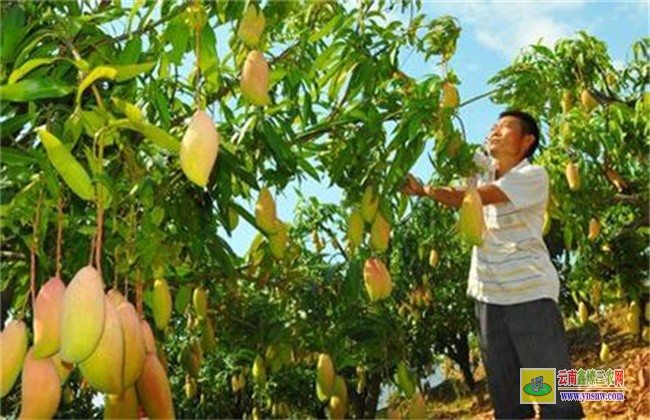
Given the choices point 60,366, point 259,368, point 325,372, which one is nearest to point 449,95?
point 60,366

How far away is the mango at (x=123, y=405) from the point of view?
1.12 meters

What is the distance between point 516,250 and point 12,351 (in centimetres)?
160

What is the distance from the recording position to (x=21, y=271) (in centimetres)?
202

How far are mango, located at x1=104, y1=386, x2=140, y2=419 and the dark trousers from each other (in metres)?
1.33

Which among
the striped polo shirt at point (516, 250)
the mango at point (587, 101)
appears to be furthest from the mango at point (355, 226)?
the mango at point (587, 101)

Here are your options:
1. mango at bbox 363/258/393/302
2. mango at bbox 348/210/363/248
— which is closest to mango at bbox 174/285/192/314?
mango at bbox 363/258/393/302

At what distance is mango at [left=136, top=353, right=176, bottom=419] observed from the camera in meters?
1.14

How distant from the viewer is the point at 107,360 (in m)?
1.00

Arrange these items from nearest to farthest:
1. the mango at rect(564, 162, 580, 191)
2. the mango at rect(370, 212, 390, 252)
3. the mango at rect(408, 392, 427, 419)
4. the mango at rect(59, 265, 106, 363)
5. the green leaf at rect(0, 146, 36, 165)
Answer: the mango at rect(59, 265, 106, 363)
the green leaf at rect(0, 146, 36, 165)
the mango at rect(370, 212, 390, 252)
the mango at rect(408, 392, 427, 419)
the mango at rect(564, 162, 580, 191)

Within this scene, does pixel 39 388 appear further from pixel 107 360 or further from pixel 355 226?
pixel 355 226

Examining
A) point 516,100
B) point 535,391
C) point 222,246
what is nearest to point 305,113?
point 222,246

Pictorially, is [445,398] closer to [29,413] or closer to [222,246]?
[222,246]

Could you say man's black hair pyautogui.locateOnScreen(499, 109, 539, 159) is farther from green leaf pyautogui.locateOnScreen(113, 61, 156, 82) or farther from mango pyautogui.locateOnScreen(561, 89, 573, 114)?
mango pyautogui.locateOnScreen(561, 89, 573, 114)

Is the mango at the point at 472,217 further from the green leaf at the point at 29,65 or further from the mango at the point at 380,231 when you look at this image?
the green leaf at the point at 29,65
